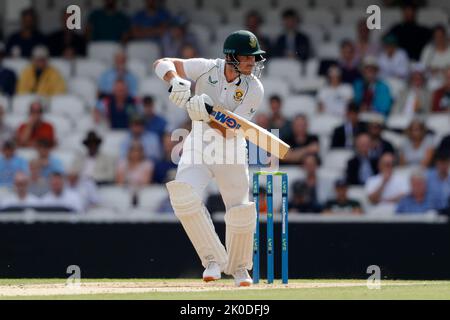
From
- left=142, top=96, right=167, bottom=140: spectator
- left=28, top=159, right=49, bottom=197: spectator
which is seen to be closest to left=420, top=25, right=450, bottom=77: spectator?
left=142, top=96, right=167, bottom=140: spectator

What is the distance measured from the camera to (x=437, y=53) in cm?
1275

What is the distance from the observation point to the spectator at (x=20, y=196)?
11.5 m

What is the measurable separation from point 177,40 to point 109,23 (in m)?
0.96

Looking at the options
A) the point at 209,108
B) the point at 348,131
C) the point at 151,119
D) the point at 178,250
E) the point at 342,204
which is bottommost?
the point at 178,250

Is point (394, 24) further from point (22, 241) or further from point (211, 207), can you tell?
point (22, 241)

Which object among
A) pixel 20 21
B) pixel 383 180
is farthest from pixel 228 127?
pixel 20 21

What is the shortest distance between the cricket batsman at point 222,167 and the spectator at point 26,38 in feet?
18.3

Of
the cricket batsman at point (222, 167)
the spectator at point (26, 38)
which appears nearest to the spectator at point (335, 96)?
the spectator at point (26, 38)

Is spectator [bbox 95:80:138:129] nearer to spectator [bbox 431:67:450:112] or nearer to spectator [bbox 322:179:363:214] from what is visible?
spectator [bbox 322:179:363:214]

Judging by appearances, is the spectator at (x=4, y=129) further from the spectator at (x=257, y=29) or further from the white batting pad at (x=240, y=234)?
the white batting pad at (x=240, y=234)

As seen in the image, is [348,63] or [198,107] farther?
[348,63]

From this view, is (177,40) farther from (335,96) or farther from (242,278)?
(242,278)

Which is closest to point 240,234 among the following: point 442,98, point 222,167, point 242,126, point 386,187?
point 222,167

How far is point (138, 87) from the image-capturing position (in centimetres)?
1297
